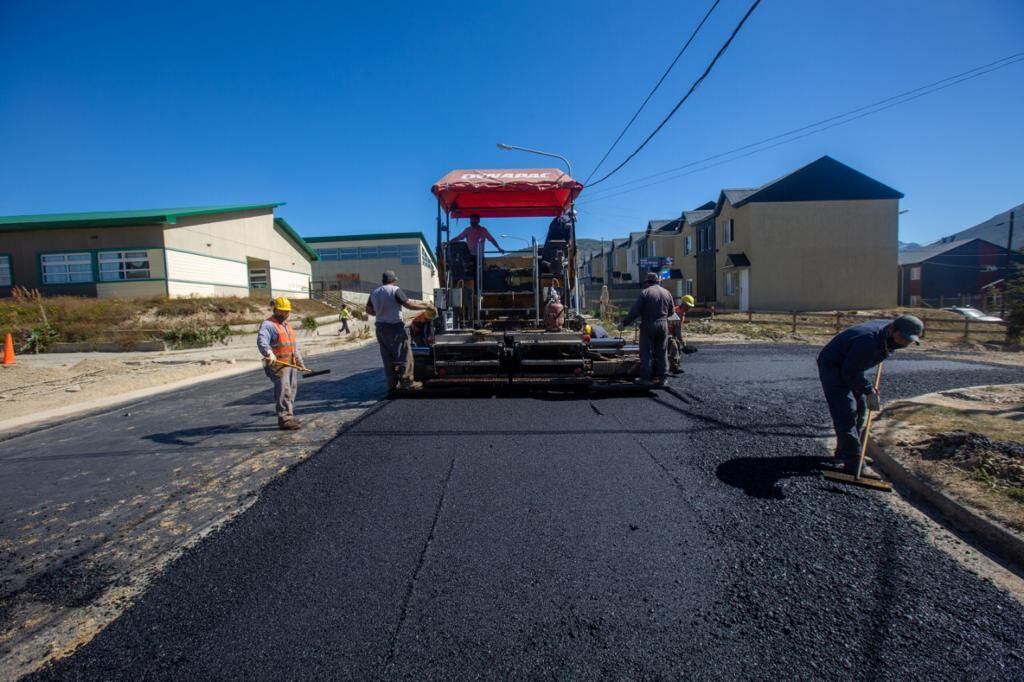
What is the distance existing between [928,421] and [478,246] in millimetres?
6582

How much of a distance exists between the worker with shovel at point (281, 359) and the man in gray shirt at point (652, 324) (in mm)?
4377

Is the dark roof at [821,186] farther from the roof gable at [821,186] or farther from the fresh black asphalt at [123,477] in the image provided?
the fresh black asphalt at [123,477]

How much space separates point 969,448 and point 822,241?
2596 cm

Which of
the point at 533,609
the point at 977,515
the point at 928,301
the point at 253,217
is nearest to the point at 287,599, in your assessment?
the point at 533,609

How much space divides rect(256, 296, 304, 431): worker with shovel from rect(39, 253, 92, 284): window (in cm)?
2651

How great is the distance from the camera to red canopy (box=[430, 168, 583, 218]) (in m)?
8.50

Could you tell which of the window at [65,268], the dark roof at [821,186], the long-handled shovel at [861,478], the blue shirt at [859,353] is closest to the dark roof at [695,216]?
the dark roof at [821,186]

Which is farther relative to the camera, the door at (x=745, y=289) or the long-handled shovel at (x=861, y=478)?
the door at (x=745, y=289)

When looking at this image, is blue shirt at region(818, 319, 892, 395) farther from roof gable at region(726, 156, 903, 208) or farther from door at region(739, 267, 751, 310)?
roof gable at region(726, 156, 903, 208)

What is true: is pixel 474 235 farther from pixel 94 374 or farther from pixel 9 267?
pixel 9 267

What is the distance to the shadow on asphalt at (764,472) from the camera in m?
4.04

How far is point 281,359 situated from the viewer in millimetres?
6090

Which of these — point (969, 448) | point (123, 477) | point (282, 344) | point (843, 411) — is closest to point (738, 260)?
point (969, 448)

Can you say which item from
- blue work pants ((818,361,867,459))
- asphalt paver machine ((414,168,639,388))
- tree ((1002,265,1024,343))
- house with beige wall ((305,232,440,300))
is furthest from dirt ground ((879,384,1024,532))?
house with beige wall ((305,232,440,300))
